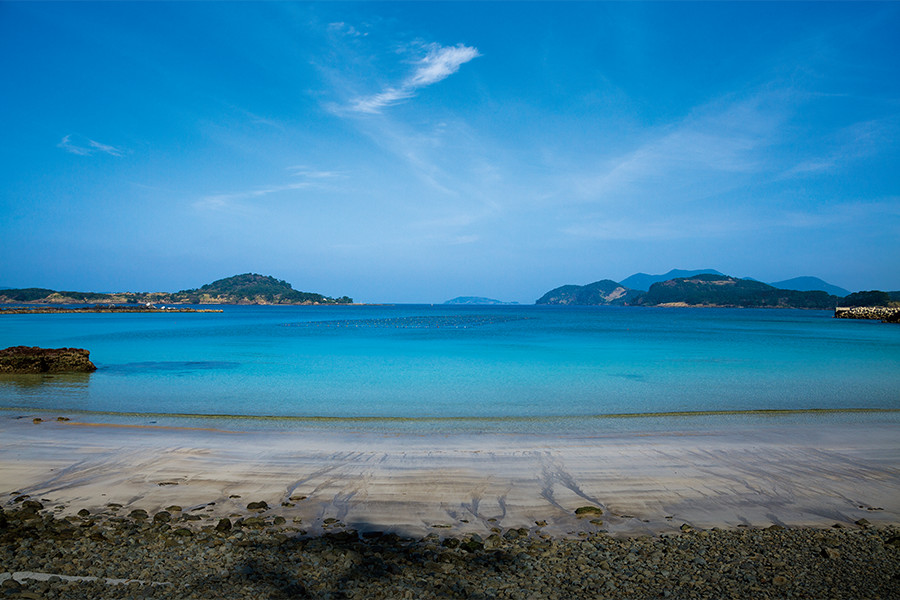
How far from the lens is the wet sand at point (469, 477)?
19.6 ft

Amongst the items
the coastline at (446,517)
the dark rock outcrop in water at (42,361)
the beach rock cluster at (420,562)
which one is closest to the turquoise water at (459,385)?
the dark rock outcrop in water at (42,361)

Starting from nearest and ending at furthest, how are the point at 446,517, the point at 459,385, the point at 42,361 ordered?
the point at 446,517
the point at 459,385
the point at 42,361

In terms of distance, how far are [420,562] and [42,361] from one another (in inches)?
889

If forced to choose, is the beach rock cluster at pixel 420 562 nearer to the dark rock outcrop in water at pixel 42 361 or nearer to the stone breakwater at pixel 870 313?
the dark rock outcrop in water at pixel 42 361

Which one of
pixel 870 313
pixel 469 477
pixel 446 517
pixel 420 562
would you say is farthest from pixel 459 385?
pixel 870 313

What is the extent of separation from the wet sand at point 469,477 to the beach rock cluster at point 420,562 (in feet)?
1.55

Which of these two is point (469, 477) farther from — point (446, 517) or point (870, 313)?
point (870, 313)

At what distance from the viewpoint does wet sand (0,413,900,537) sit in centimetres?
598

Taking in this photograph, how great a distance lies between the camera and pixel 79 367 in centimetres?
2078

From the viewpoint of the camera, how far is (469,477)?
7469mm

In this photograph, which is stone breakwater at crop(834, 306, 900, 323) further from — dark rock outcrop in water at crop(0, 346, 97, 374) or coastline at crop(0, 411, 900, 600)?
dark rock outcrop in water at crop(0, 346, 97, 374)

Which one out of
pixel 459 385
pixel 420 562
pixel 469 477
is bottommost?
pixel 459 385

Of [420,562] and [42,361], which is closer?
[420,562]

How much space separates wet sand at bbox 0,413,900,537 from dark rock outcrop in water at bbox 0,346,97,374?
38.7 ft
